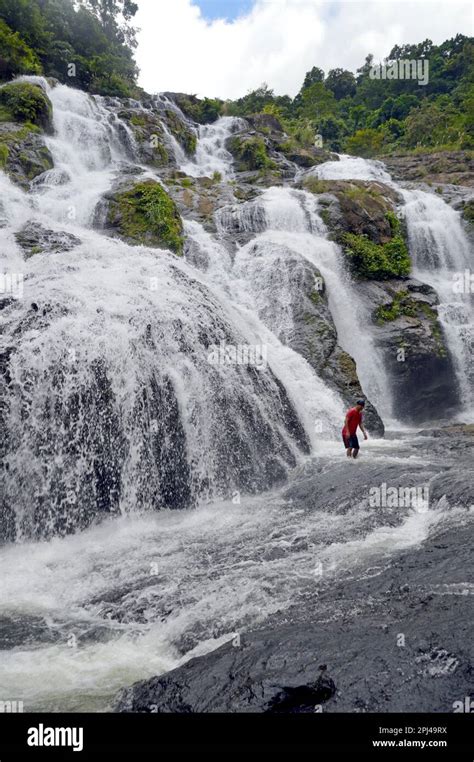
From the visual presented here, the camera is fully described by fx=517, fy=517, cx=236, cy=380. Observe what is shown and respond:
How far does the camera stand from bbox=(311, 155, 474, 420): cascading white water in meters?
18.9

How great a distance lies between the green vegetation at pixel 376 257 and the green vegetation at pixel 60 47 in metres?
22.0

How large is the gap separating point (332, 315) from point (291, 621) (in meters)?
15.1

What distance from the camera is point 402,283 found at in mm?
20641

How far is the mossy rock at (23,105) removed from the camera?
79.9 ft

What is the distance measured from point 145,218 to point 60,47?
2687 centimetres

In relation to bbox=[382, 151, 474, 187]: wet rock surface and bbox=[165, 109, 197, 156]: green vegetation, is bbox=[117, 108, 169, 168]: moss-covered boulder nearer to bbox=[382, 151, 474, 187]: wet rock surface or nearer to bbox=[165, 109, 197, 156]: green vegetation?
bbox=[165, 109, 197, 156]: green vegetation

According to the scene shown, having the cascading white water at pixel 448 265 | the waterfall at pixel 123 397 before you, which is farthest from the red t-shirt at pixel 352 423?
the cascading white water at pixel 448 265

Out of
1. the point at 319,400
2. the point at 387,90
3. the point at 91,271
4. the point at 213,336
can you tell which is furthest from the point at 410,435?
the point at 387,90

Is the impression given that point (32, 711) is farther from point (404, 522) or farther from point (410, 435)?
point (410, 435)

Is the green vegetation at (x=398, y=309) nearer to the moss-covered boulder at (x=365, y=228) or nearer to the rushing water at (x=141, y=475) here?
the moss-covered boulder at (x=365, y=228)

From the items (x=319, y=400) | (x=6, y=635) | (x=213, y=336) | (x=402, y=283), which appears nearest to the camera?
(x=6, y=635)

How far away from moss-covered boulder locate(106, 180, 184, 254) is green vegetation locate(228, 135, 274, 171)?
16.9 metres
